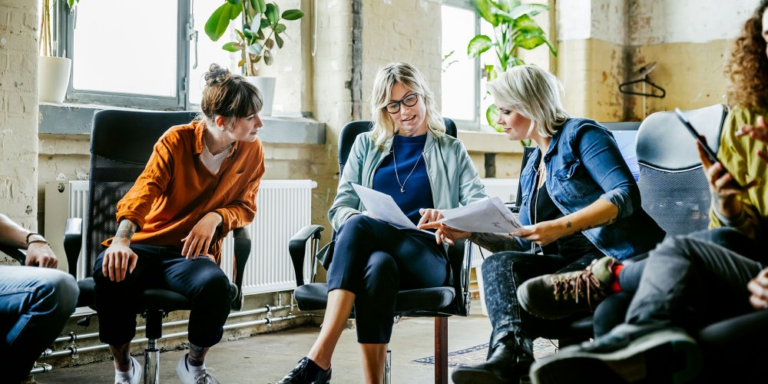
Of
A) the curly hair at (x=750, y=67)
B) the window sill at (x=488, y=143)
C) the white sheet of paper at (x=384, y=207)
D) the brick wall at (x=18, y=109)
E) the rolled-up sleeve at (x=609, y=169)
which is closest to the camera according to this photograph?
the curly hair at (x=750, y=67)

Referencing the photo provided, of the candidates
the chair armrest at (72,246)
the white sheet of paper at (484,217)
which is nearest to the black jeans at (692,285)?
the white sheet of paper at (484,217)

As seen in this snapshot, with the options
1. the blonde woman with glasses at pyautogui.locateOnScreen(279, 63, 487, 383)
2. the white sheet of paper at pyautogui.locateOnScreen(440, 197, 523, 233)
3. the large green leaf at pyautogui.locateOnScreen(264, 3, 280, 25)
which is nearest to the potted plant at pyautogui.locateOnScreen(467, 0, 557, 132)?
the large green leaf at pyautogui.locateOnScreen(264, 3, 280, 25)

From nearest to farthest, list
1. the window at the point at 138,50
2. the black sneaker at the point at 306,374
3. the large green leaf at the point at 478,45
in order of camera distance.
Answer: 1. the black sneaker at the point at 306,374
2. the window at the point at 138,50
3. the large green leaf at the point at 478,45

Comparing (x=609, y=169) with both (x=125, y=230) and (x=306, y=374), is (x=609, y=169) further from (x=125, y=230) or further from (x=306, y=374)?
(x=125, y=230)

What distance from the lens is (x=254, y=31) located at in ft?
14.7

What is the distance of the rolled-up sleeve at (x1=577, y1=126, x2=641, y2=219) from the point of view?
2.37 metres

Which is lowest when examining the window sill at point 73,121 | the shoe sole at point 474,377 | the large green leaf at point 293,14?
the shoe sole at point 474,377

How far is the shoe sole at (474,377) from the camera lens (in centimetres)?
208

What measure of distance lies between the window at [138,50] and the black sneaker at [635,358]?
8.83 ft

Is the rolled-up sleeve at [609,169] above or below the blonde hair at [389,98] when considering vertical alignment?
below

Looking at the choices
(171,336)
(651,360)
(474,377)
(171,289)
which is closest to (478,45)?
(171,336)

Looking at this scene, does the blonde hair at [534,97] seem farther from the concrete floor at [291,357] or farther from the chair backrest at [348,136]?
the concrete floor at [291,357]

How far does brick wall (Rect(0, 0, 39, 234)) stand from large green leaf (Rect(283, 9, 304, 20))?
1.48 m

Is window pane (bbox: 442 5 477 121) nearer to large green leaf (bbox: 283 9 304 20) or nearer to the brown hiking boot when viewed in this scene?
large green leaf (bbox: 283 9 304 20)
